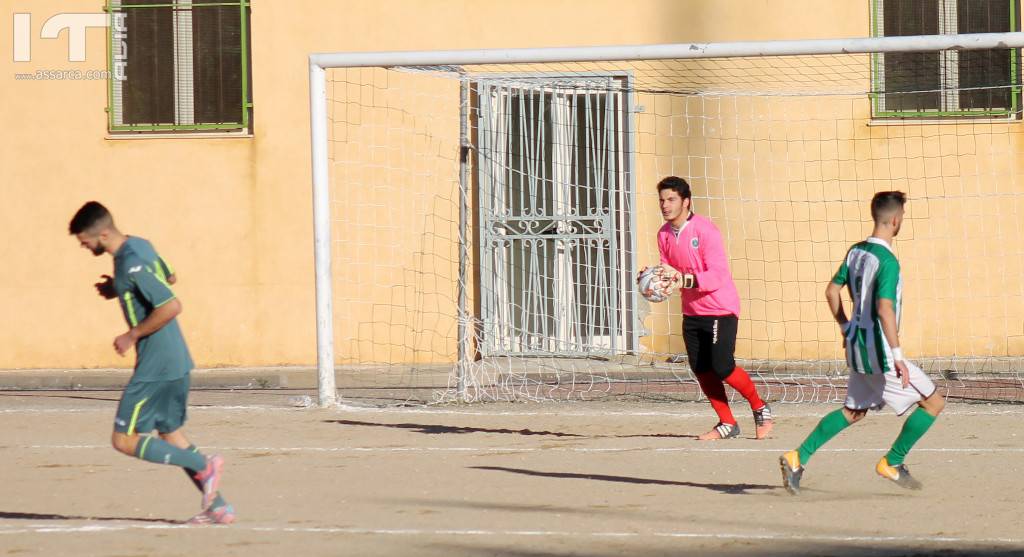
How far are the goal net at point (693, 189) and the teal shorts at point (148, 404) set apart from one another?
7.35 meters

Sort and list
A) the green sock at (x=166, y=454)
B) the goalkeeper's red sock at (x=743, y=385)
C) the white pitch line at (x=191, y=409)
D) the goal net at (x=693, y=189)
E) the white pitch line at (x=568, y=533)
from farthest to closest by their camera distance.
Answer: the goal net at (x=693, y=189) → the white pitch line at (x=191, y=409) → the goalkeeper's red sock at (x=743, y=385) → the green sock at (x=166, y=454) → the white pitch line at (x=568, y=533)

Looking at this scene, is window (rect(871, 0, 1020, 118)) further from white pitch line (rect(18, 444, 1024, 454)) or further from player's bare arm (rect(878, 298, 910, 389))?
player's bare arm (rect(878, 298, 910, 389))

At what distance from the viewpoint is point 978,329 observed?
14.1 m

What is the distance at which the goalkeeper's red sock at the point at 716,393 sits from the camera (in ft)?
30.0

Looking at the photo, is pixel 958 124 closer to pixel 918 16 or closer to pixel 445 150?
pixel 918 16

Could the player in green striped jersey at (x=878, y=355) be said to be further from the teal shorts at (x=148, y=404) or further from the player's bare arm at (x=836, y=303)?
the teal shorts at (x=148, y=404)

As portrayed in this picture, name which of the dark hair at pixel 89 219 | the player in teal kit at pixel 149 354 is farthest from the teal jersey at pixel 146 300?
the dark hair at pixel 89 219

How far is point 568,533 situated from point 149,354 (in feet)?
6.84

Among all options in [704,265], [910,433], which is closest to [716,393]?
[704,265]

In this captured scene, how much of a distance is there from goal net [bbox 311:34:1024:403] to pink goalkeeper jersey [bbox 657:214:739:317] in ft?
15.7

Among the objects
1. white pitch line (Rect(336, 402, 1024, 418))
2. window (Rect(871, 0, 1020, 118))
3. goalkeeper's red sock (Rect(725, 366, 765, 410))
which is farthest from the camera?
window (Rect(871, 0, 1020, 118))

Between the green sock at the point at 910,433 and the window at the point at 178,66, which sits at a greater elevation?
the window at the point at 178,66

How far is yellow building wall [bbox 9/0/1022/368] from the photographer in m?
14.3

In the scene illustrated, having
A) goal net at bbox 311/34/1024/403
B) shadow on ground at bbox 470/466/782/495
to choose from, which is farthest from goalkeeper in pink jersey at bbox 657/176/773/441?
goal net at bbox 311/34/1024/403
